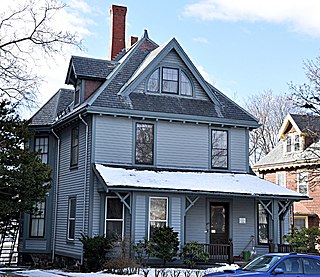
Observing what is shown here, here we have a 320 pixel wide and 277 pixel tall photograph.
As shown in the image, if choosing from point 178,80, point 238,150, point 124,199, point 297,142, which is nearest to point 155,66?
point 178,80

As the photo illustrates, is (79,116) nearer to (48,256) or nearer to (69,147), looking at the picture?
(69,147)

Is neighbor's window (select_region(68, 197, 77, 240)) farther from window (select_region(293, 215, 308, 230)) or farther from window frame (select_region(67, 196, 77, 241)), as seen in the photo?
window (select_region(293, 215, 308, 230))

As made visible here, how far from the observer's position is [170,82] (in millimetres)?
25641

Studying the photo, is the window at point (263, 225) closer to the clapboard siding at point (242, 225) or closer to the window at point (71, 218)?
the clapboard siding at point (242, 225)

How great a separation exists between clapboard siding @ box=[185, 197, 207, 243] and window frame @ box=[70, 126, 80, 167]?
5.63m

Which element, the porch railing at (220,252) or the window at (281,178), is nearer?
the porch railing at (220,252)

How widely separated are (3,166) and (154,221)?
6629mm

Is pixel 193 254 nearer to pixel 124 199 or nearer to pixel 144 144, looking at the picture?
pixel 124 199

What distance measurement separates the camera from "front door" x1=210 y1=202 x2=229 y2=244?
2492 cm

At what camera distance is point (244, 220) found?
82.2 feet

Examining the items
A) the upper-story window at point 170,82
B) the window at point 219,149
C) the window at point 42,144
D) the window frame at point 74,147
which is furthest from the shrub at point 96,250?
the window at point 42,144

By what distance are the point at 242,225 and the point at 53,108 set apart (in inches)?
464

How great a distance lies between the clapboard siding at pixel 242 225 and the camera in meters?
24.8

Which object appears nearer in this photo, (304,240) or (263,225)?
(304,240)
